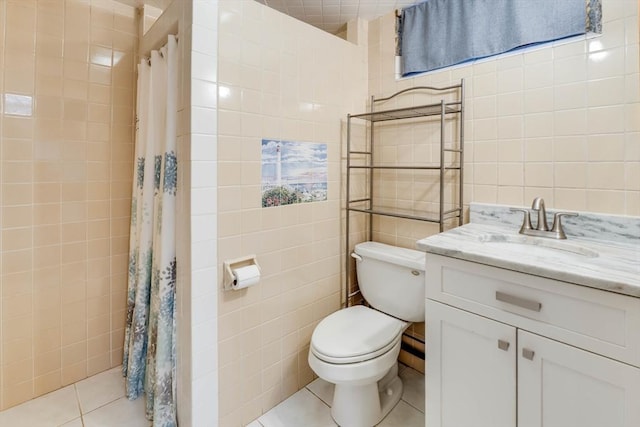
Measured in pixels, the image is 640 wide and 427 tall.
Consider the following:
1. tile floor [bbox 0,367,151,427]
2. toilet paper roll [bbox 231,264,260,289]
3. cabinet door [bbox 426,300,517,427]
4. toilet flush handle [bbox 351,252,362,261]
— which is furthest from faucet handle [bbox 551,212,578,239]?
tile floor [bbox 0,367,151,427]

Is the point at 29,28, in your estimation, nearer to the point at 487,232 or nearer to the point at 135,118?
the point at 135,118

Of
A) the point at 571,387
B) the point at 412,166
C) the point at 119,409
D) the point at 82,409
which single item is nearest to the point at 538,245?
the point at 571,387

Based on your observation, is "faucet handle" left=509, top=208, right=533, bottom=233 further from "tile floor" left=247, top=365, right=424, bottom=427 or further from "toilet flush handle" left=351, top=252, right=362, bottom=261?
"tile floor" left=247, top=365, right=424, bottom=427

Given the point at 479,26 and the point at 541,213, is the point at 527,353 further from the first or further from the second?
the point at 479,26

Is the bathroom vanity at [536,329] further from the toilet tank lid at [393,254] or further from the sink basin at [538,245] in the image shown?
the toilet tank lid at [393,254]

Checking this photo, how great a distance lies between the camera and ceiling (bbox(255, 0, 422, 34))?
71.9 inches

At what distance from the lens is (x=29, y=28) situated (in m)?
1.52

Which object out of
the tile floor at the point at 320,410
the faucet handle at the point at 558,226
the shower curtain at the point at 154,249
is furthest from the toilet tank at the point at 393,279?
the shower curtain at the point at 154,249

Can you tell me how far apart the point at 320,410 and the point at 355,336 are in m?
0.48

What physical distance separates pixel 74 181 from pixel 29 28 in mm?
746

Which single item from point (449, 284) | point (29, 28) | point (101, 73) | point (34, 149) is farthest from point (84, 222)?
point (449, 284)

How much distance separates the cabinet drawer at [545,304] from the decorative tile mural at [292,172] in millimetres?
765

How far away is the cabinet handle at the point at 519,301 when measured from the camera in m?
0.97

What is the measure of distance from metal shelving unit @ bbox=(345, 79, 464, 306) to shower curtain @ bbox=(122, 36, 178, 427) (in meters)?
0.96
